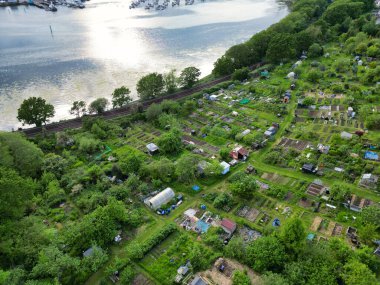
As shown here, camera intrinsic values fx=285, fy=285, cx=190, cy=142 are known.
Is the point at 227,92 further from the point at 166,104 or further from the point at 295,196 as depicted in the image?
the point at 295,196

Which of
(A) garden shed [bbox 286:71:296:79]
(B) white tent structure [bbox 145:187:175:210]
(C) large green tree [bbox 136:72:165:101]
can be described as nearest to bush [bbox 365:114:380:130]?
(A) garden shed [bbox 286:71:296:79]

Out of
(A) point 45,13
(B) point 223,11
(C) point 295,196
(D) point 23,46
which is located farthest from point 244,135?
(A) point 45,13

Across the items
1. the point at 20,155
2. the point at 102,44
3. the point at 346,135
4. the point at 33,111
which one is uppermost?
the point at 102,44

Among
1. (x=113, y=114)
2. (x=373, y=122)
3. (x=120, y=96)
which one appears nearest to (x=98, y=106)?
(x=113, y=114)

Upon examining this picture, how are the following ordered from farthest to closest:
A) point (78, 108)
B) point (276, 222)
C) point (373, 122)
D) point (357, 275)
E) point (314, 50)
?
point (314, 50) < point (78, 108) < point (373, 122) < point (276, 222) < point (357, 275)

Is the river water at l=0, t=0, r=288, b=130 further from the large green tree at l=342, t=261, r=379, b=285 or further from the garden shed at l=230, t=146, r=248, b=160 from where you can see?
the large green tree at l=342, t=261, r=379, b=285

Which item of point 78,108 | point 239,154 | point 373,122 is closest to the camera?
point 239,154

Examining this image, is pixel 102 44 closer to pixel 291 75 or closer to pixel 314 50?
pixel 291 75

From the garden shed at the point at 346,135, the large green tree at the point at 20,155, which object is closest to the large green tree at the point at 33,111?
the large green tree at the point at 20,155
